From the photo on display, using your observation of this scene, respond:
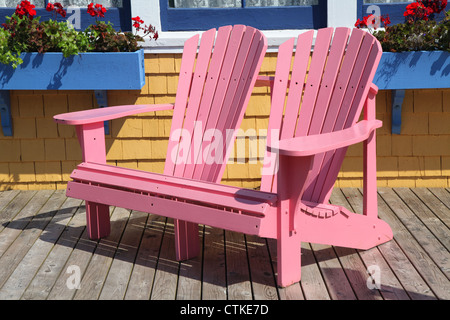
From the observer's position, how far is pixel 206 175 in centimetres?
355

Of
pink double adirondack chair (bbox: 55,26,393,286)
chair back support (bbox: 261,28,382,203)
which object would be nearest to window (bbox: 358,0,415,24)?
pink double adirondack chair (bbox: 55,26,393,286)

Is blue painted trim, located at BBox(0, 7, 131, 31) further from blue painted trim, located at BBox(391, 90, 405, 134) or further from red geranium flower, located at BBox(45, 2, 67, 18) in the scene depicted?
blue painted trim, located at BBox(391, 90, 405, 134)

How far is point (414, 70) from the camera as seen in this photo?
4.00 meters

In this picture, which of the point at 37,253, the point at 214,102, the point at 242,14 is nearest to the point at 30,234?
the point at 37,253

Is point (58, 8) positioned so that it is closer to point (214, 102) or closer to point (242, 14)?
point (242, 14)

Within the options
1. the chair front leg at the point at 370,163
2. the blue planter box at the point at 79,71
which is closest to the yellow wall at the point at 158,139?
the blue planter box at the point at 79,71

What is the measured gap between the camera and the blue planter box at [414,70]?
3.98 meters

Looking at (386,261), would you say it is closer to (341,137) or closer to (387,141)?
(341,137)

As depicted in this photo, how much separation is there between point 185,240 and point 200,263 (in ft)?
0.41

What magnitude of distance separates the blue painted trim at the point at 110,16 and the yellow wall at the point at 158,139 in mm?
284

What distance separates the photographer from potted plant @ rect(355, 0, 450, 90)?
13.1 ft
